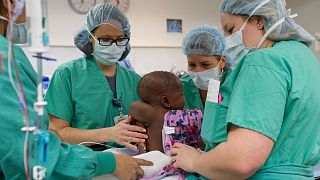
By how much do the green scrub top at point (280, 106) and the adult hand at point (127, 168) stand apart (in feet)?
0.99

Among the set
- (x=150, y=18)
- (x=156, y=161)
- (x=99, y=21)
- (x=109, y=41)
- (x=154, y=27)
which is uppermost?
(x=150, y=18)

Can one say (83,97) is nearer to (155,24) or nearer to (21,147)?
(21,147)

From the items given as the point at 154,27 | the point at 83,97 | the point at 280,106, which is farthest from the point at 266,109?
the point at 154,27

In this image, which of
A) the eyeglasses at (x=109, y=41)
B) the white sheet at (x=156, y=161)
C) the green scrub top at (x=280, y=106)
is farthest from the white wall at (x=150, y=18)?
the green scrub top at (x=280, y=106)

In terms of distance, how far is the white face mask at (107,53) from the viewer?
1798mm

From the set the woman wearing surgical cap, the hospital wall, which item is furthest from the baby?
the hospital wall

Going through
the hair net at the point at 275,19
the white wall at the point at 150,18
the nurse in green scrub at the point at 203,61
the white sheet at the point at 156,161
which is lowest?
the white sheet at the point at 156,161

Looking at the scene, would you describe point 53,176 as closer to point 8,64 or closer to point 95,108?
point 8,64

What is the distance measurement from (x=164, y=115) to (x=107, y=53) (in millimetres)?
509

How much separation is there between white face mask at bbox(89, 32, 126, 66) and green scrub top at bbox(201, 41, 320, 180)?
0.86m

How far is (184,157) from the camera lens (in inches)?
47.6

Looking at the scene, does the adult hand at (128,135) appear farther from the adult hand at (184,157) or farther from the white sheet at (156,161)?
the adult hand at (184,157)

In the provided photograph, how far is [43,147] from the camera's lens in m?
0.72

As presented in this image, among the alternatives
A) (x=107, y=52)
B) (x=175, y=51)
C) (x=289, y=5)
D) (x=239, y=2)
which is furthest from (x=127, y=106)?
(x=289, y=5)
